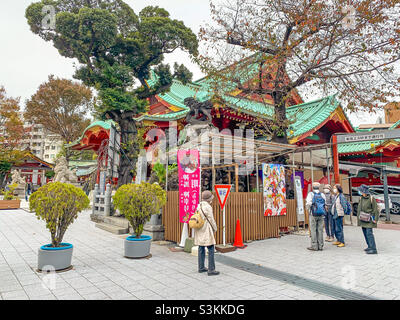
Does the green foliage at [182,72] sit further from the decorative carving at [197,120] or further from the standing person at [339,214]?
the standing person at [339,214]

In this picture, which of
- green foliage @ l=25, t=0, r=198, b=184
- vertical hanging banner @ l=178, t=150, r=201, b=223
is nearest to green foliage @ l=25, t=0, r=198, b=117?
green foliage @ l=25, t=0, r=198, b=184

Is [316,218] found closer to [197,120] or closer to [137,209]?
[137,209]

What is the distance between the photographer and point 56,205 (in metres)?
5.23

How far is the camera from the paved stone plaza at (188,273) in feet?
13.7

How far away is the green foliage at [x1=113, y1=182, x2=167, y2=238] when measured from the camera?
6320mm

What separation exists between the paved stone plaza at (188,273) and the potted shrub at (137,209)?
0.87ft

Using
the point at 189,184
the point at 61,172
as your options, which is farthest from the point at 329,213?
the point at 61,172

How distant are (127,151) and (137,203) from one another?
277 inches

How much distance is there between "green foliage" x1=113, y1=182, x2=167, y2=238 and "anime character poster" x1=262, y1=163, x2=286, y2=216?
3.75m

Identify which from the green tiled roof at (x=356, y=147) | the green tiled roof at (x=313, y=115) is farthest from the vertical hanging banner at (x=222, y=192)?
the green tiled roof at (x=356, y=147)

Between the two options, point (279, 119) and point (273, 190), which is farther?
point (279, 119)

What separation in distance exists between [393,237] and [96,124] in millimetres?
17012

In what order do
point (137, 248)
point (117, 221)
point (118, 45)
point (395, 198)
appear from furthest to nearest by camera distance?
point (395, 198)
point (118, 45)
point (117, 221)
point (137, 248)
